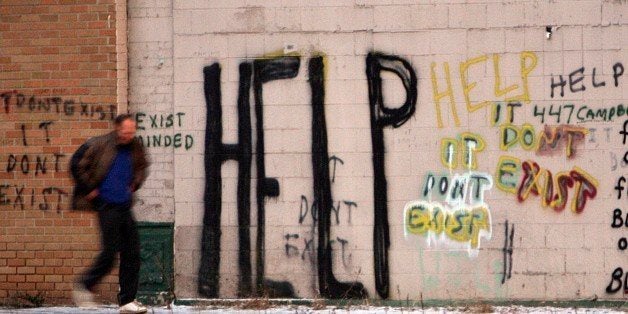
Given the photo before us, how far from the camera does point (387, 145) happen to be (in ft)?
30.5

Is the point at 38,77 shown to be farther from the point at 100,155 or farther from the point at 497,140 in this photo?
the point at 497,140

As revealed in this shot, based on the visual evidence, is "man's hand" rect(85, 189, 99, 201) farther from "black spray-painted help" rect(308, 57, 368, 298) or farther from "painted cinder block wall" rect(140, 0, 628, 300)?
"black spray-painted help" rect(308, 57, 368, 298)

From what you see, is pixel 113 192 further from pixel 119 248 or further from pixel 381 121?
pixel 381 121

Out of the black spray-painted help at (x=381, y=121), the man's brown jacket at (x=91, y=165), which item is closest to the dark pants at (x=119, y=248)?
the man's brown jacket at (x=91, y=165)

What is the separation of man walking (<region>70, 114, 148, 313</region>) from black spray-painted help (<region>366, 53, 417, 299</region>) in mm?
2467

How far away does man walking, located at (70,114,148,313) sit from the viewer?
748cm

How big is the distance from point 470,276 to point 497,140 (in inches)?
49.8

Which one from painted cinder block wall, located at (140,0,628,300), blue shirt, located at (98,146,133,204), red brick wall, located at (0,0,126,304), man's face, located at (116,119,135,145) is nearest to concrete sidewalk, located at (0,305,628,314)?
painted cinder block wall, located at (140,0,628,300)

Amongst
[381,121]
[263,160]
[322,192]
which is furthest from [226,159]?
[381,121]

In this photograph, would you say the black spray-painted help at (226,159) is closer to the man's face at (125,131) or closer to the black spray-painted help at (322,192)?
the black spray-painted help at (322,192)

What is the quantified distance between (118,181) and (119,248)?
1.65 feet

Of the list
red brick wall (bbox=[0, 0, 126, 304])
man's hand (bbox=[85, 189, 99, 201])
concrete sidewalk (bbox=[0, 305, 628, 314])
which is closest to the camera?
man's hand (bbox=[85, 189, 99, 201])

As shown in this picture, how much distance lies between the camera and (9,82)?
9422 millimetres

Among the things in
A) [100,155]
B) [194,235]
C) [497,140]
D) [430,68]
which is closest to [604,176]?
[497,140]
